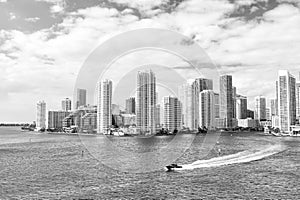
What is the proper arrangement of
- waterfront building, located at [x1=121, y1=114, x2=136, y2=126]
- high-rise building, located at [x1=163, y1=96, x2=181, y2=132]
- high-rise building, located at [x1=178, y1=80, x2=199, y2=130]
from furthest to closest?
waterfront building, located at [x1=121, y1=114, x2=136, y2=126] < high-rise building, located at [x1=163, y1=96, x2=181, y2=132] < high-rise building, located at [x1=178, y1=80, x2=199, y2=130]

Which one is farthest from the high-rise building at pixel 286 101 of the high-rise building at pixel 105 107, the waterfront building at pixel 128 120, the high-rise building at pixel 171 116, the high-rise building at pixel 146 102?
the high-rise building at pixel 105 107

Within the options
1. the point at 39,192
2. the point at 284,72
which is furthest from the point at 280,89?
the point at 39,192

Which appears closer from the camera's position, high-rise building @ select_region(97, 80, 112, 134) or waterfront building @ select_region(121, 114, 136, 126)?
waterfront building @ select_region(121, 114, 136, 126)

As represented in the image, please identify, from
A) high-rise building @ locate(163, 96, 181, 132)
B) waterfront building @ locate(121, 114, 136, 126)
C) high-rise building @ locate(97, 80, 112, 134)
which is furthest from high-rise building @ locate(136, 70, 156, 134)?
high-rise building @ locate(97, 80, 112, 134)

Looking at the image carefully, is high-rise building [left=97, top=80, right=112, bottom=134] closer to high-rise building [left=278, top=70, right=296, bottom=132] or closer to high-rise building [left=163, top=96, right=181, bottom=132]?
high-rise building [left=163, top=96, right=181, bottom=132]

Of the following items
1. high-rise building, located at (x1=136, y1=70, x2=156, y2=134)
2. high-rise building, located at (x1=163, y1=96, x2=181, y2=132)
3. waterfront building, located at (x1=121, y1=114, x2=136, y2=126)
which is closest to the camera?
high-rise building, located at (x1=136, y1=70, x2=156, y2=134)

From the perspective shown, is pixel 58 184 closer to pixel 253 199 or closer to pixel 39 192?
pixel 39 192
